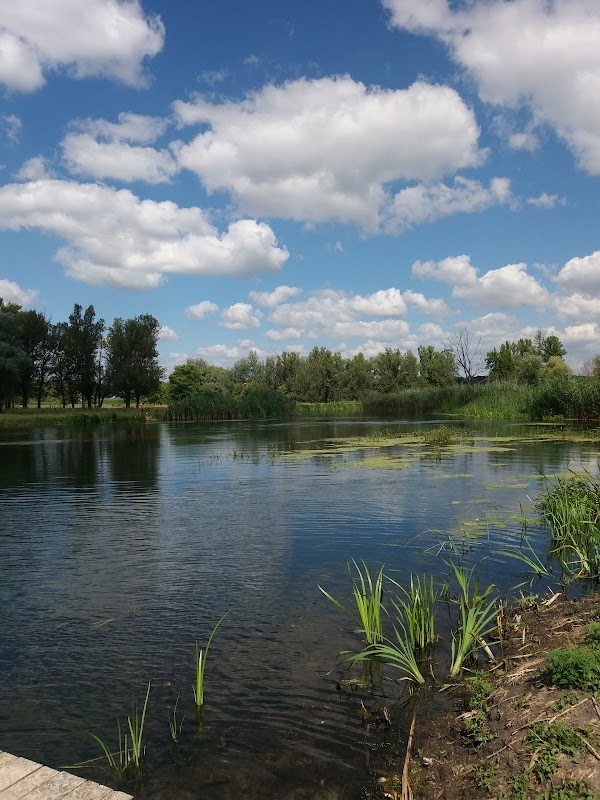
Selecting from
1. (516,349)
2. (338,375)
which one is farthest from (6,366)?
(516,349)

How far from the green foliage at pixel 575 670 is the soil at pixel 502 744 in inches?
2.9

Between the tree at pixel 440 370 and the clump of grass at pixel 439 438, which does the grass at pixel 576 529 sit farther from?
the tree at pixel 440 370

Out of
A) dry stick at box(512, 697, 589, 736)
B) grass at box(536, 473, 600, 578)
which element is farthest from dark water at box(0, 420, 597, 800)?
dry stick at box(512, 697, 589, 736)

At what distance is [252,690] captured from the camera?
571 centimetres

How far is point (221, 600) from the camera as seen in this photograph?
8.11 meters

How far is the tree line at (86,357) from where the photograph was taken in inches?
2972

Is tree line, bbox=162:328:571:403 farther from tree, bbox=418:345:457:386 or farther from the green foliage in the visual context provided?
the green foliage

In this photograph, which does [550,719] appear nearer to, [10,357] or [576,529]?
[576,529]

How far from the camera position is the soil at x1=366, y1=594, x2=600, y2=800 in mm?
3686

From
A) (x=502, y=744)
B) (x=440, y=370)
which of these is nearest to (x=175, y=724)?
(x=502, y=744)

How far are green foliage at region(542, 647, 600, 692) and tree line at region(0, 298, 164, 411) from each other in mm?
72623

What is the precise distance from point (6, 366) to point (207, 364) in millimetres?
89523

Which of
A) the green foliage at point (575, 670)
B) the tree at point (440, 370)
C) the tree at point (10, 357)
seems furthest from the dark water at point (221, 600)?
the tree at point (440, 370)

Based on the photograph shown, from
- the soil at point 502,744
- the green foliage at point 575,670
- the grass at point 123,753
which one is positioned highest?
the green foliage at point 575,670
